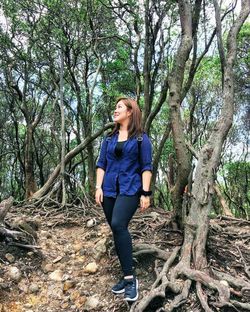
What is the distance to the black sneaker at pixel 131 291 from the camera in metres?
4.05

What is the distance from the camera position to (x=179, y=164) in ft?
17.3

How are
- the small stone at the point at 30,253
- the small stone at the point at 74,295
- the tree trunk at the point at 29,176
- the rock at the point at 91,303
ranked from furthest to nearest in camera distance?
the tree trunk at the point at 29,176 → the small stone at the point at 30,253 → the small stone at the point at 74,295 → the rock at the point at 91,303

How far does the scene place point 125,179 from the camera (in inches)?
165

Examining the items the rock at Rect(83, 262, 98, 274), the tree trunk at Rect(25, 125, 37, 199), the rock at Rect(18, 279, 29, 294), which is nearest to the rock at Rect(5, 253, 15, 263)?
the rock at Rect(18, 279, 29, 294)

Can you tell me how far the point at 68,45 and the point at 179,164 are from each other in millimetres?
8519

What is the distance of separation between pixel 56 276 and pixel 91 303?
850 mm

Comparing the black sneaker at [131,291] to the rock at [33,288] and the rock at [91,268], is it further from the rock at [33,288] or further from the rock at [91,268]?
the rock at [33,288]

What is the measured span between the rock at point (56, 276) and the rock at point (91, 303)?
70 centimetres

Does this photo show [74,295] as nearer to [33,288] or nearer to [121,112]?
[33,288]

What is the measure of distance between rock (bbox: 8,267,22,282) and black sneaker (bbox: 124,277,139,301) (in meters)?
1.39

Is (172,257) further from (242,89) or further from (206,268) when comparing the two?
(242,89)

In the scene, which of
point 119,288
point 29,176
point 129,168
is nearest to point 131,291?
point 119,288

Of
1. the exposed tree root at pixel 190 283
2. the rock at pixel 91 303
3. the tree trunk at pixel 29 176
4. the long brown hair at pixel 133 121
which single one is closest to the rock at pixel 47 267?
the rock at pixel 91 303

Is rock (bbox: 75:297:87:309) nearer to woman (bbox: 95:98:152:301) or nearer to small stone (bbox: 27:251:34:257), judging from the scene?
woman (bbox: 95:98:152:301)
